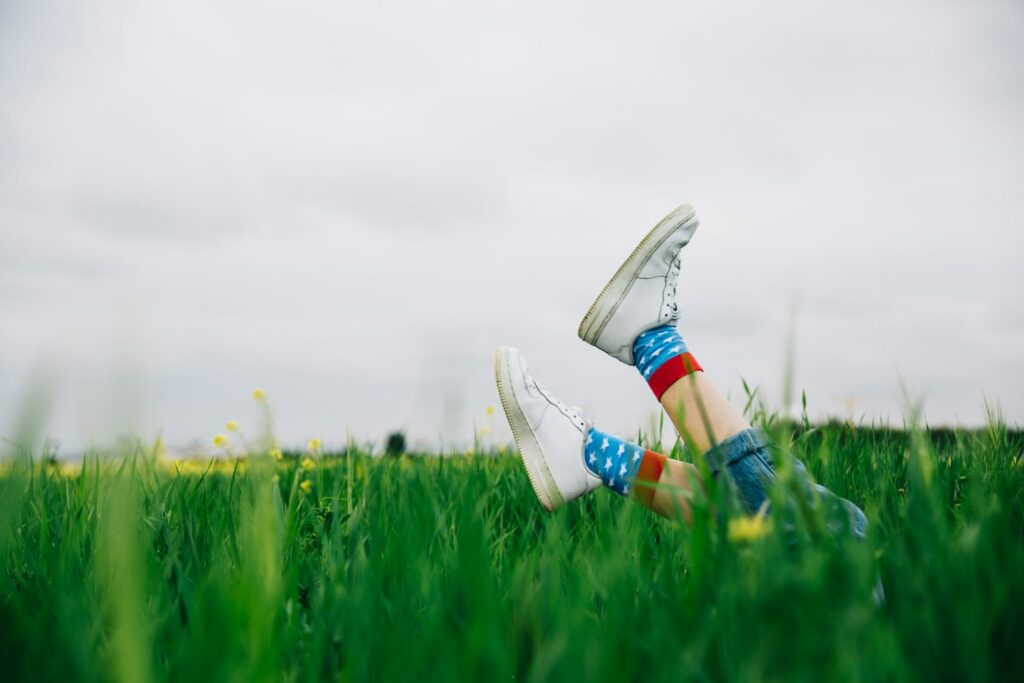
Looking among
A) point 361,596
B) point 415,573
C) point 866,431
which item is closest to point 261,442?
point 361,596

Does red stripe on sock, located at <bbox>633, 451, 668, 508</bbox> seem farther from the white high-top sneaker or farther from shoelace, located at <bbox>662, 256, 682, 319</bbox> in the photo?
shoelace, located at <bbox>662, 256, 682, 319</bbox>

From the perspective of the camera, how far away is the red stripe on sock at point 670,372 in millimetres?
2523

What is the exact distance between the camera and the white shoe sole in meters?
2.74

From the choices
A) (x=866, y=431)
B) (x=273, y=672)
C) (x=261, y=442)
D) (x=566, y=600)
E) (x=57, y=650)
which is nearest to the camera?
(x=261, y=442)

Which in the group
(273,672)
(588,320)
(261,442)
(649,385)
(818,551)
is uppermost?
(588,320)

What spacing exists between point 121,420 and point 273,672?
745mm

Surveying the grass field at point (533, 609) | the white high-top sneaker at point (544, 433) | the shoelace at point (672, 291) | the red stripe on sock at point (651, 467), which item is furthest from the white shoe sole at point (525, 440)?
the grass field at point (533, 609)

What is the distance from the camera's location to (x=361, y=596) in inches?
53.9

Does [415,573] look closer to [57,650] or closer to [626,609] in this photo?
[626,609]

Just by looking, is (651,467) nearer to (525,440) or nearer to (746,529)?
(525,440)

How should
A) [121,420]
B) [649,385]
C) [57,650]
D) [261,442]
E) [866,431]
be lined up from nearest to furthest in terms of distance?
[121,420] < [261,442] < [57,650] < [649,385] < [866,431]

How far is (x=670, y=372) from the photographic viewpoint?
255 centimetres

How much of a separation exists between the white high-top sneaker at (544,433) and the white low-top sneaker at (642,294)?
0.32 m

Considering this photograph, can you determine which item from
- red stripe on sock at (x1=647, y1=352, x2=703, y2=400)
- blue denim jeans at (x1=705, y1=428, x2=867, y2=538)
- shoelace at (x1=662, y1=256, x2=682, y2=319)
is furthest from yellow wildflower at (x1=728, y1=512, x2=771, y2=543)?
shoelace at (x1=662, y1=256, x2=682, y2=319)
